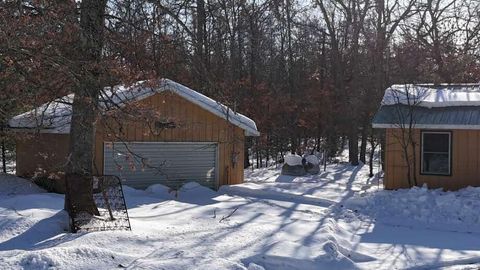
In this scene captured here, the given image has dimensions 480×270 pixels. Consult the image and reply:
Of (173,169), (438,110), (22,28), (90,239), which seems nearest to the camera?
(22,28)

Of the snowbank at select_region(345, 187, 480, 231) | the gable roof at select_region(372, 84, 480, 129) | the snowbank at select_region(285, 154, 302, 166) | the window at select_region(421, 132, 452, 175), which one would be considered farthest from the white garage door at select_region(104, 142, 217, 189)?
the window at select_region(421, 132, 452, 175)

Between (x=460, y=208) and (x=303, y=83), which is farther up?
(x=303, y=83)

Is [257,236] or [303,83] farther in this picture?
[303,83]

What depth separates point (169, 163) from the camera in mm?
18719

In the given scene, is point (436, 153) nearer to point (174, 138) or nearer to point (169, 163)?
point (174, 138)

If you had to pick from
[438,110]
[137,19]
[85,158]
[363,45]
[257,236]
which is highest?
[363,45]

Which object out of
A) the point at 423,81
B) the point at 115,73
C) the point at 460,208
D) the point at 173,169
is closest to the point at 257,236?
the point at 115,73

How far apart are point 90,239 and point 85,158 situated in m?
2.01

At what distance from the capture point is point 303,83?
3478 cm

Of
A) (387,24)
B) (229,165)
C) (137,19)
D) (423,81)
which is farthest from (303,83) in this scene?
(137,19)

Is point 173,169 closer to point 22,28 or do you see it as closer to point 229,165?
point 229,165

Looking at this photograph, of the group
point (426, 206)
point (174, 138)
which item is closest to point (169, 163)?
point (174, 138)

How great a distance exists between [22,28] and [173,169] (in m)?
12.0

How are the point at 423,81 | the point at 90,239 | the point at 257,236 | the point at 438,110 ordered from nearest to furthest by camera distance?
the point at 90,239
the point at 257,236
the point at 438,110
the point at 423,81
